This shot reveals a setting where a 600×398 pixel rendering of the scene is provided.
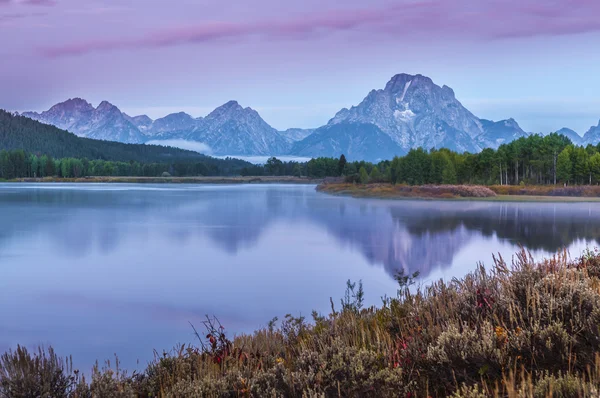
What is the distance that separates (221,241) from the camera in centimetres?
3169

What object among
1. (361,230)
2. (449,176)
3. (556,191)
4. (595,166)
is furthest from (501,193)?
(361,230)

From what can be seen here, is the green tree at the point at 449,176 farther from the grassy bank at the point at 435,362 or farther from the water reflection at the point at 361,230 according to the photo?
the grassy bank at the point at 435,362

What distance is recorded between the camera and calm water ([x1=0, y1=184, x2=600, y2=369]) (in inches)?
547

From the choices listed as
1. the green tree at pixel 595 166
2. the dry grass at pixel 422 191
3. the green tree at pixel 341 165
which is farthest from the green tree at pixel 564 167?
the green tree at pixel 341 165

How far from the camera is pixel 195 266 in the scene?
913 inches

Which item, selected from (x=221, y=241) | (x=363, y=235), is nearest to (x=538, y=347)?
(x=221, y=241)

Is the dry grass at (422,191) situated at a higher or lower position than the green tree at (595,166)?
lower

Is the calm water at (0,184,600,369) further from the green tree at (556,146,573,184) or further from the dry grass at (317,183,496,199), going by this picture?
the green tree at (556,146,573,184)

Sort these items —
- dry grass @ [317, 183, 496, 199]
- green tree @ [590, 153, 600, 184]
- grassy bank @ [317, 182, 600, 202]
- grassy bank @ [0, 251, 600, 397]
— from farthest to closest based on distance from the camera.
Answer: green tree @ [590, 153, 600, 184] < dry grass @ [317, 183, 496, 199] < grassy bank @ [317, 182, 600, 202] < grassy bank @ [0, 251, 600, 397]

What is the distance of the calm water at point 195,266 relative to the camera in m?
13.9

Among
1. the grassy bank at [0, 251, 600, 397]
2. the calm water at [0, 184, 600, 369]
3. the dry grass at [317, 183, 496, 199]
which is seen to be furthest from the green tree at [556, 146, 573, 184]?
the grassy bank at [0, 251, 600, 397]

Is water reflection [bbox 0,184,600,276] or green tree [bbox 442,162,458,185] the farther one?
green tree [bbox 442,162,458,185]

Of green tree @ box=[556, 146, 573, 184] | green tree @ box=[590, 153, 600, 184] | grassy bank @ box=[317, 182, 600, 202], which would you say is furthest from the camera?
green tree @ box=[556, 146, 573, 184]

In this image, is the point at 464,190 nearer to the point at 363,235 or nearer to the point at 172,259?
the point at 363,235
